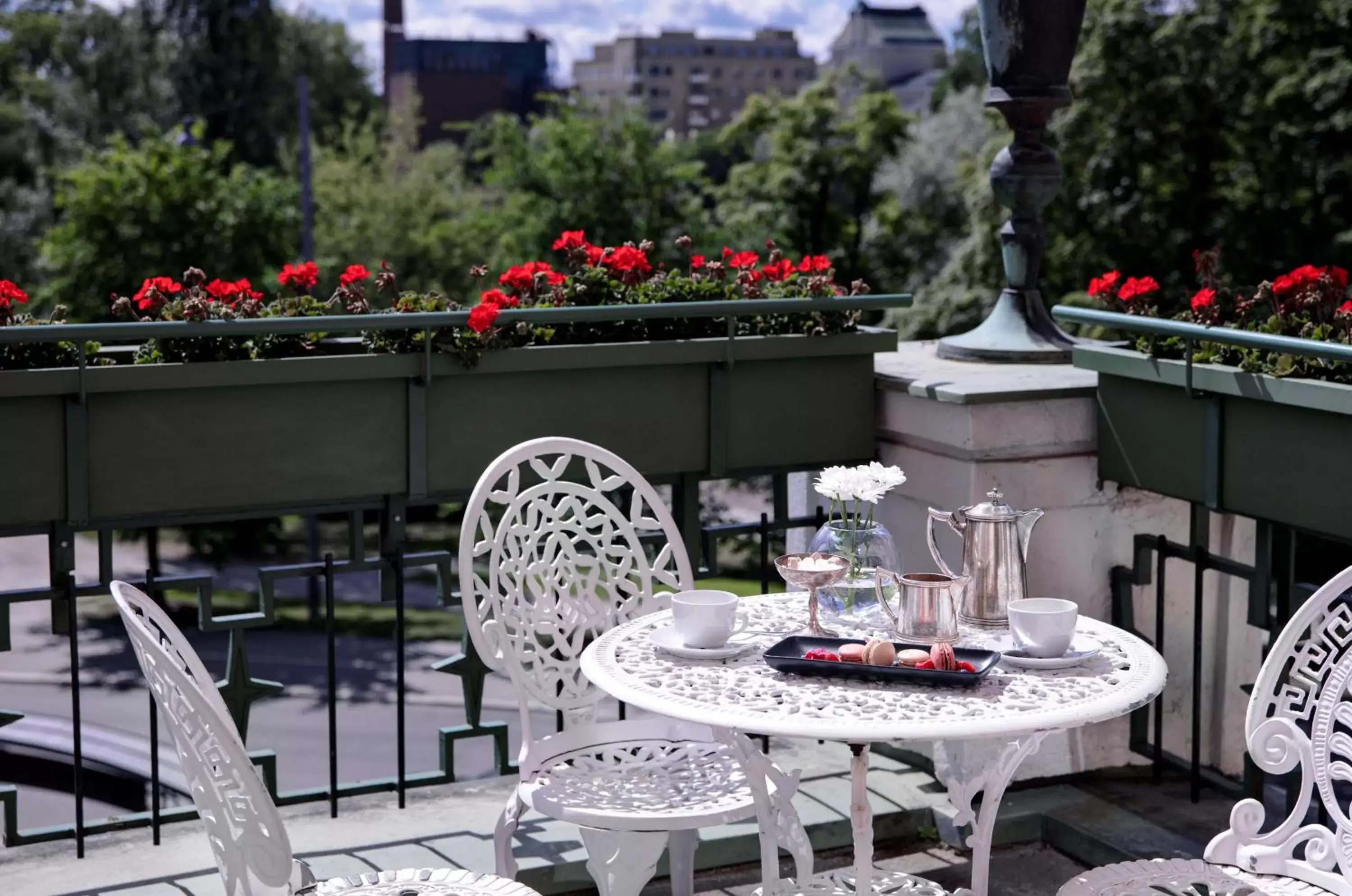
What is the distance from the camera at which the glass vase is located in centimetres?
268

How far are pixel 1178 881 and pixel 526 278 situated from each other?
2.25 meters

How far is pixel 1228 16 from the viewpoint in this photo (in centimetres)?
1722

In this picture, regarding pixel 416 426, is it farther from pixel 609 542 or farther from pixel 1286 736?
pixel 1286 736

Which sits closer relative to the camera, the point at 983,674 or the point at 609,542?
the point at 983,674

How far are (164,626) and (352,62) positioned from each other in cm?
4746

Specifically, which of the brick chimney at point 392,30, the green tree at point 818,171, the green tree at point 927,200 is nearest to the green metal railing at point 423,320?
the green tree at point 927,200

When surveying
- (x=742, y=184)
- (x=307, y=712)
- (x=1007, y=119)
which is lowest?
(x=307, y=712)

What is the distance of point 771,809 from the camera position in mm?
2684

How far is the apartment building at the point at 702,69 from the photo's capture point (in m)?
78.8

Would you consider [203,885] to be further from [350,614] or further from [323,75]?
[323,75]

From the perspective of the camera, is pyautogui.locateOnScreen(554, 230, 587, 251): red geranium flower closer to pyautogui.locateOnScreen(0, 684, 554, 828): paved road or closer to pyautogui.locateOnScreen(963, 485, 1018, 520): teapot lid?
pyautogui.locateOnScreen(963, 485, 1018, 520): teapot lid

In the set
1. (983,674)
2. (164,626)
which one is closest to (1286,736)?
(983,674)

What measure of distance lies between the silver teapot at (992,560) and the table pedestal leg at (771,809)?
1.49ft

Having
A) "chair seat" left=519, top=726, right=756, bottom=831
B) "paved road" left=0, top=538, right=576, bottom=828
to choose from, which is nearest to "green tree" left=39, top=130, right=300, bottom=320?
"paved road" left=0, top=538, right=576, bottom=828
